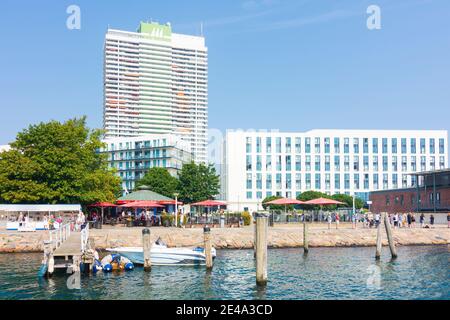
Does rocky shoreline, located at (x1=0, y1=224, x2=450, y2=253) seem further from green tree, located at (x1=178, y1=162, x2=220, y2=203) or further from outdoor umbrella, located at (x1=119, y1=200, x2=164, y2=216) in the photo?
green tree, located at (x1=178, y1=162, x2=220, y2=203)

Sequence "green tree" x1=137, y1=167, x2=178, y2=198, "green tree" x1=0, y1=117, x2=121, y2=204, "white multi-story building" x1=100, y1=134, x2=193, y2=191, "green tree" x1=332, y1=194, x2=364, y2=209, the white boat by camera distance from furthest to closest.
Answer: "white multi-story building" x1=100, y1=134, x2=193, y2=191
"green tree" x1=137, y1=167, x2=178, y2=198
"green tree" x1=332, y1=194, x2=364, y2=209
"green tree" x1=0, y1=117, x2=121, y2=204
the white boat

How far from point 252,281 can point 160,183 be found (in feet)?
262

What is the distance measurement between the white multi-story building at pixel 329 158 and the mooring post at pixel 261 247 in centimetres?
9884

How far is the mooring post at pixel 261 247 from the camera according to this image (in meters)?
24.2

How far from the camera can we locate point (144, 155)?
476ft

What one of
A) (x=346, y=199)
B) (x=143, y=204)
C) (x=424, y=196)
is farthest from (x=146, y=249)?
(x=346, y=199)

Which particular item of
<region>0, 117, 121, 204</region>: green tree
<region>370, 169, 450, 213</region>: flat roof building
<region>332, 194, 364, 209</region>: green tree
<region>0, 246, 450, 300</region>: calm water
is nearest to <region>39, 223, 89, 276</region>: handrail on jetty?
<region>0, 246, 450, 300</region>: calm water

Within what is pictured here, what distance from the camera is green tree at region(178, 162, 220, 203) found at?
98.8 m

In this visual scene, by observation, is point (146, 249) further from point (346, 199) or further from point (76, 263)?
point (346, 199)

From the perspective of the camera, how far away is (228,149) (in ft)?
410

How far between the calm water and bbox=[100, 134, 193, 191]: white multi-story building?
104 meters
